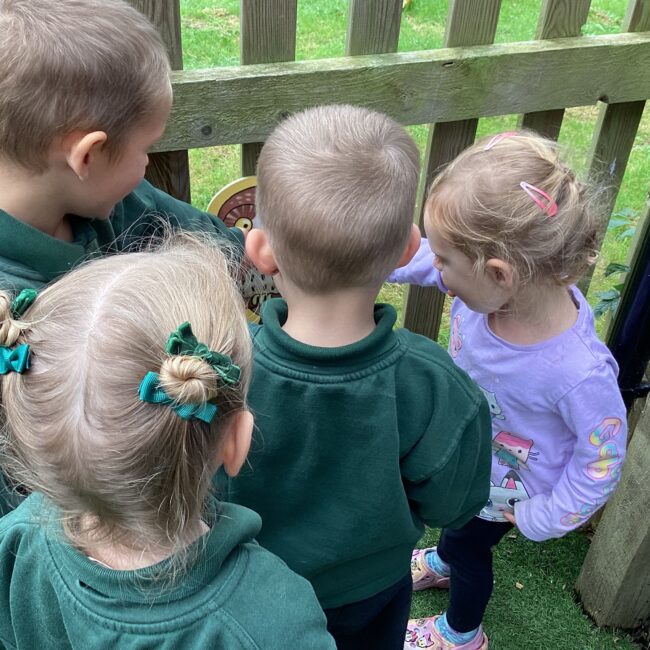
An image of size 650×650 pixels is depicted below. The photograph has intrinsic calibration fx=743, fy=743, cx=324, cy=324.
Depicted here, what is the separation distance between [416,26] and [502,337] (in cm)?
484

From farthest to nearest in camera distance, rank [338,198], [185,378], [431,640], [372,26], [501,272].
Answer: [431,640]
[372,26]
[501,272]
[338,198]
[185,378]

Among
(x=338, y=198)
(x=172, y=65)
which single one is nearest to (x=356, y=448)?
(x=338, y=198)

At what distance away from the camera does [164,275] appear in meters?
1.02

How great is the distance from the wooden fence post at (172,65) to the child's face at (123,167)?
61cm

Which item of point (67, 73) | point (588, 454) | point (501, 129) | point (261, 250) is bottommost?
point (501, 129)

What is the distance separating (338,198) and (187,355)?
0.46 metres

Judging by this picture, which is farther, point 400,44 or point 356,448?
point 400,44

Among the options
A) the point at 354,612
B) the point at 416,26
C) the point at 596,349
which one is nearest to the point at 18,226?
the point at 354,612

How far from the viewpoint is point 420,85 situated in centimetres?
232

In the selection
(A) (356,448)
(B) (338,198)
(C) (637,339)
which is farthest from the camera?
(C) (637,339)

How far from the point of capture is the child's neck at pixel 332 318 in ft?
4.32

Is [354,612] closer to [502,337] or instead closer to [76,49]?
[502,337]

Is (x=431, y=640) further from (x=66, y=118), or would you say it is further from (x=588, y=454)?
(x=66, y=118)

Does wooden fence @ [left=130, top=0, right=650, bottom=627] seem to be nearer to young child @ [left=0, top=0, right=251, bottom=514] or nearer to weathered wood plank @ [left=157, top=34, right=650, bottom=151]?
weathered wood plank @ [left=157, top=34, right=650, bottom=151]
